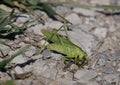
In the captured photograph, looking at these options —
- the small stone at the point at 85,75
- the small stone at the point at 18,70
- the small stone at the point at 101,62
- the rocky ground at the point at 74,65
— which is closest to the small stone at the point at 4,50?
the rocky ground at the point at 74,65

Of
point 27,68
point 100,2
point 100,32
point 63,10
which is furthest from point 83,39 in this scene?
point 100,2

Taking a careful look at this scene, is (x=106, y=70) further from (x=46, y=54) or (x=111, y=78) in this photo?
(x=46, y=54)

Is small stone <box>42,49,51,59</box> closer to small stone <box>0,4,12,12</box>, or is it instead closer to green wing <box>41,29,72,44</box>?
green wing <box>41,29,72,44</box>

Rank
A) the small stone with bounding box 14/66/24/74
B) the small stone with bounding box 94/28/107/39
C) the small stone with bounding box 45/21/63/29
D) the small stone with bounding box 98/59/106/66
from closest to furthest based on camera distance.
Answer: the small stone with bounding box 14/66/24/74 → the small stone with bounding box 98/59/106/66 → the small stone with bounding box 45/21/63/29 → the small stone with bounding box 94/28/107/39

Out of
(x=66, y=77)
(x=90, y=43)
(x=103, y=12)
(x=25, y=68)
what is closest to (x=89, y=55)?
(x=90, y=43)

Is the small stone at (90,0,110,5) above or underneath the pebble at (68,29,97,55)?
above

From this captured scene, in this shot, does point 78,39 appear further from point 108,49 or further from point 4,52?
point 4,52

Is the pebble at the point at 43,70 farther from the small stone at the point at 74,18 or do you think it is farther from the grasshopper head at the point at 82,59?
the small stone at the point at 74,18

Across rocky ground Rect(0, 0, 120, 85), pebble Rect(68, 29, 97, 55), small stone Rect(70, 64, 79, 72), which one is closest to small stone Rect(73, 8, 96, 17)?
rocky ground Rect(0, 0, 120, 85)
